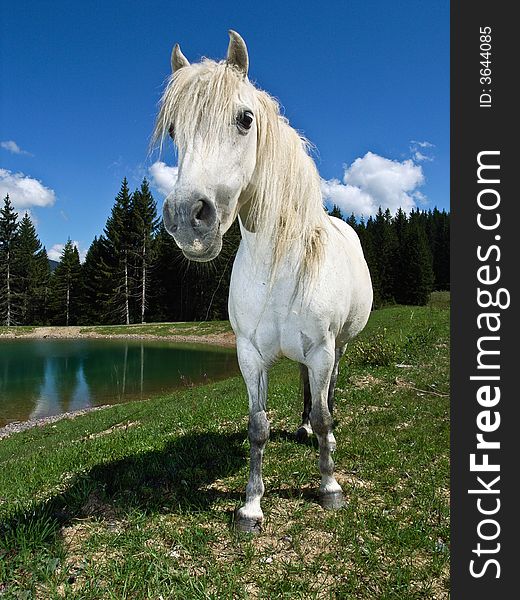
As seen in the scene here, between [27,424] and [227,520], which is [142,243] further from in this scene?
[227,520]

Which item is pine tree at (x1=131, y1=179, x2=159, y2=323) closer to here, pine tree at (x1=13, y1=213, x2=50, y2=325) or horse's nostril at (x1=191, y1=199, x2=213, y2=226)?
pine tree at (x1=13, y1=213, x2=50, y2=325)

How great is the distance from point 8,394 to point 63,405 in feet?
10.2

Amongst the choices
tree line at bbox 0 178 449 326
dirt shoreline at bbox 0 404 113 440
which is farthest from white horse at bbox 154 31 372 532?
tree line at bbox 0 178 449 326

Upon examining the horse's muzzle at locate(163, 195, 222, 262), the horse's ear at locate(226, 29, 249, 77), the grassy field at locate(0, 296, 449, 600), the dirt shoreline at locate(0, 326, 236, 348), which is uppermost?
the horse's ear at locate(226, 29, 249, 77)

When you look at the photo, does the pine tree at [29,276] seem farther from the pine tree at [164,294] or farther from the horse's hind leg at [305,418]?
the horse's hind leg at [305,418]

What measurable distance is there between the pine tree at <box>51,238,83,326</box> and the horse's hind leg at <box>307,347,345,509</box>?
49.1 meters

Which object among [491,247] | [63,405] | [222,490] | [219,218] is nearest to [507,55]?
[491,247]

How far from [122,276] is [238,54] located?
4472 cm

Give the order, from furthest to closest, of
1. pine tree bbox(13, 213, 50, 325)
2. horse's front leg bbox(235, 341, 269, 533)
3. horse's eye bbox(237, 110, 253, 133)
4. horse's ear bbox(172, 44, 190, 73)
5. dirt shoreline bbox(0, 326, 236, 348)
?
pine tree bbox(13, 213, 50, 325) → dirt shoreline bbox(0, 326, 236, 348) → horse's front leg bbox(235, 341, 269, 533) → horse's ear bbox(172, 44, 190, 73) → horse's eye bbox(237, 110, 253, 133)

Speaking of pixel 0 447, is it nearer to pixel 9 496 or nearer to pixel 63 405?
pixel 63 405

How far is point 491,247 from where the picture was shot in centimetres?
221

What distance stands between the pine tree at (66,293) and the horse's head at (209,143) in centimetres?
4945

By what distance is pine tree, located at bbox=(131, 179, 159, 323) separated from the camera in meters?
42.9

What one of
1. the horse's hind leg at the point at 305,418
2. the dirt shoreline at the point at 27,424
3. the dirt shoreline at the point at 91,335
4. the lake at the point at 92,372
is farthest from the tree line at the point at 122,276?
the horse's hind leg at the point at 305,418
